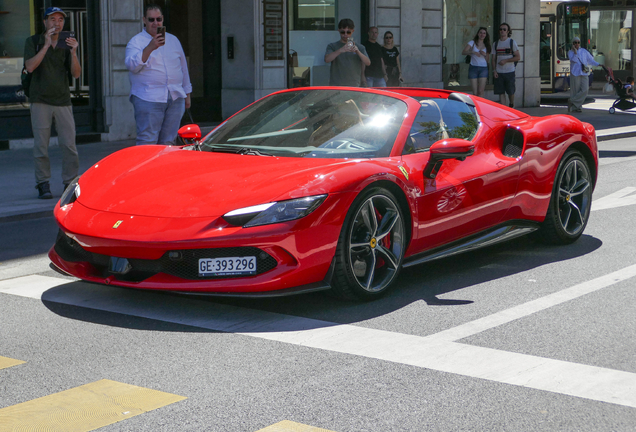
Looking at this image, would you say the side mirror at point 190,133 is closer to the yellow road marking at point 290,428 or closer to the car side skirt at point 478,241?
the car side skirt at point 478,241

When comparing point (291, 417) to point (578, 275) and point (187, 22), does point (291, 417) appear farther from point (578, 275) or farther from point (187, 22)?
point (187, 22)

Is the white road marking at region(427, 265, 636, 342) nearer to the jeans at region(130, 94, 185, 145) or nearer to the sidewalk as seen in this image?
the sidewalk

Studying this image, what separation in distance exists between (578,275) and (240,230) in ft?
8.25

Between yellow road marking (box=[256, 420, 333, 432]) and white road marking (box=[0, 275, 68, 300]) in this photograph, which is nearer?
yellow road marking (box=[256, 420, 333, 432])

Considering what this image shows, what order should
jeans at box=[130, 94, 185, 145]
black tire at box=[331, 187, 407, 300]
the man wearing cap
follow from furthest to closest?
jeans at box=[130, 94, 185, 145] → the man wearing cap → black tire at box=[331, 187, 407, 300]

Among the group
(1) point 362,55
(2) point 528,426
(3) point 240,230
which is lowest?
(2) point 528,426

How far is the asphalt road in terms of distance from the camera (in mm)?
3578

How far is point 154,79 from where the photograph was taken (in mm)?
9625

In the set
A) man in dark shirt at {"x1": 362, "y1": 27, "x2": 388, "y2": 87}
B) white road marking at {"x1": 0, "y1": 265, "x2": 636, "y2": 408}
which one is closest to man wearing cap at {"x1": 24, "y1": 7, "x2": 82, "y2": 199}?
white road marking at {"x1": 0, "y1": 265, "x2": 636, "y2": 408}

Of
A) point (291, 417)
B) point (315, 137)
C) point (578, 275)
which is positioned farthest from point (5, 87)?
point (291, 417)

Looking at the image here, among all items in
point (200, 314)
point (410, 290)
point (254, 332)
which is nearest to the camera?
point (254, 332)

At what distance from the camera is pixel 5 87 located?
14.2 m

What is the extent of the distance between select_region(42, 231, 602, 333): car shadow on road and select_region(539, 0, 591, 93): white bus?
83.1ft

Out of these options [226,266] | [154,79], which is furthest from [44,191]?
[226,266]
